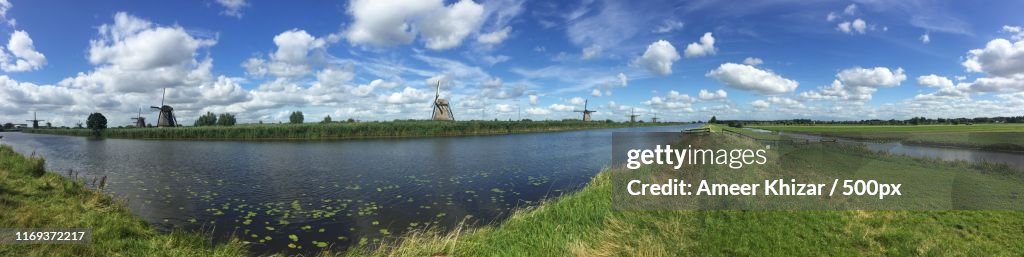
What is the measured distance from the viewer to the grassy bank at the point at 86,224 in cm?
659

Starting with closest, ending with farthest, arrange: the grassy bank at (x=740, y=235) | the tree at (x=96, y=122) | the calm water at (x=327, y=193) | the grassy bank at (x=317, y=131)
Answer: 1. the grassy bank at (x=740, y=235)
2. the calm water at (x=327, y=193)
3. the grassy bank at (x=317, y=131)
4. the tree at (x=96, y=122)

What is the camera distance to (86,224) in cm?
800

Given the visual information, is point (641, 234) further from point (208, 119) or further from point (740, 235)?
point (208, 119)

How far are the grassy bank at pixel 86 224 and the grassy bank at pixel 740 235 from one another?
145 inches

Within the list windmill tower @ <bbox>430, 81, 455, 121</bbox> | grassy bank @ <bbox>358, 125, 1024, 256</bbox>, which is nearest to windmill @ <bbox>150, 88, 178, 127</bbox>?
windmill tower @ <bbox>430, 81, 455, 121</bbox>

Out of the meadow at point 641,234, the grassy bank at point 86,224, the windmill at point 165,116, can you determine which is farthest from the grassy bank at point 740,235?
the windmill at point 165,116

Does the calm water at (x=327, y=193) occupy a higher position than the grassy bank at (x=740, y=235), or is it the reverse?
→ the grassy bank at (x=740, y=235)

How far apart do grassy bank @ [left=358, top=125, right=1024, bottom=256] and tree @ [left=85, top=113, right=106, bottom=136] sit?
110947 millimetres

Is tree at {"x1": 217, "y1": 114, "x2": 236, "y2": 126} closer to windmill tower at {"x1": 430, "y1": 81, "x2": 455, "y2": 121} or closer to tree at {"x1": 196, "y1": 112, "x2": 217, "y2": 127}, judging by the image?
tree at {"x1": 196, "y1": 112, "x2": 217, "y2": 127}

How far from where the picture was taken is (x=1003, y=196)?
32.4 feet

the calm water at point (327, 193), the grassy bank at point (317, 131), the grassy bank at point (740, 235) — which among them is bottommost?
the calm water at point (327, 193)

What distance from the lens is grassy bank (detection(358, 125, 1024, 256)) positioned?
21.3 ft

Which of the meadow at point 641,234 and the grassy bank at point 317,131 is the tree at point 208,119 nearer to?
the grassy bank at point 317,131

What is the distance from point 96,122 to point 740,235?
11906cm
